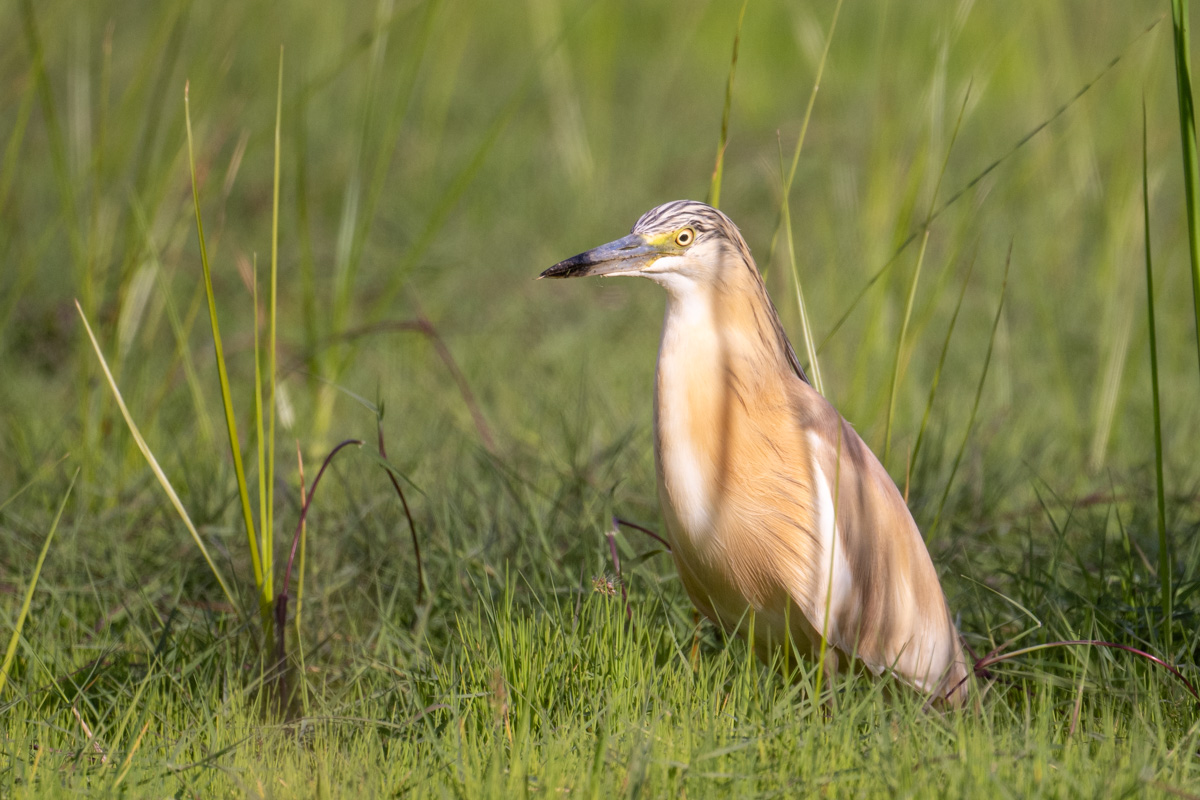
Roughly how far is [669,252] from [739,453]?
1.35 feet

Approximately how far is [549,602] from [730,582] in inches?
21.1

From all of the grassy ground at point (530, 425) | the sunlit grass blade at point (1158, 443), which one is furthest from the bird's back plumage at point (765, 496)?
the sunlit grass blade at point (1158, 443)

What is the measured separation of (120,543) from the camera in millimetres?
2947

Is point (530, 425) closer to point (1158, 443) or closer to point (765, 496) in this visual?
point (765, 496)

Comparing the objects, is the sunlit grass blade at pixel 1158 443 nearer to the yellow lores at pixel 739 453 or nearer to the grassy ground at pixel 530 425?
the grassy ground at pixel 530 425

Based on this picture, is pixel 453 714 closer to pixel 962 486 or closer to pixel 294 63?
pixel 962 486

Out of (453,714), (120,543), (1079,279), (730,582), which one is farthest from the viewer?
(1079,279)

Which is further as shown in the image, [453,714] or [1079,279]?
[1079,279]

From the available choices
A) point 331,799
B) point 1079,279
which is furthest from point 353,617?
point 1079,279

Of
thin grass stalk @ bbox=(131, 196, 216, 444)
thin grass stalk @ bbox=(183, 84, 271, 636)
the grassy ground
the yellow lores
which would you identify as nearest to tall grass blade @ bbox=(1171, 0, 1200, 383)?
the grassy ground

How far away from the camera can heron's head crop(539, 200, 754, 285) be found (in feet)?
6.88

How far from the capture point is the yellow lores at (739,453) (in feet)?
6.93

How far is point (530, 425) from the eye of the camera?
4141 mm

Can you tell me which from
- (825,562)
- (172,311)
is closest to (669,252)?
(825,562)
